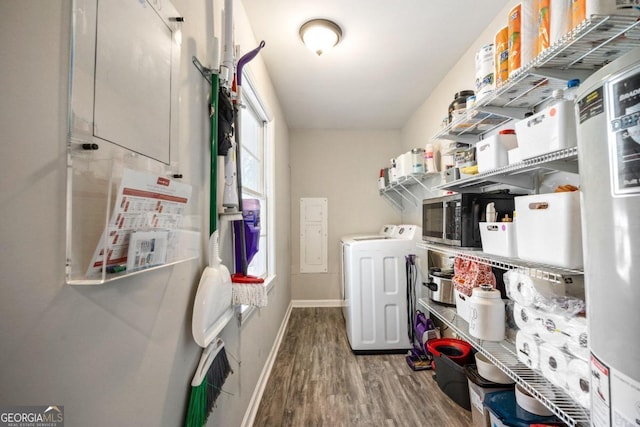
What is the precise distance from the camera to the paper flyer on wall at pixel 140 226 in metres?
0.53

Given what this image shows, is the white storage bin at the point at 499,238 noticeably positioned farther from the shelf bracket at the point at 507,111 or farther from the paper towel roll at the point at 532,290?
the shelf bracket at the point at 507,111

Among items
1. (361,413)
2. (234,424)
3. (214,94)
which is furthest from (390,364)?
(214,94)

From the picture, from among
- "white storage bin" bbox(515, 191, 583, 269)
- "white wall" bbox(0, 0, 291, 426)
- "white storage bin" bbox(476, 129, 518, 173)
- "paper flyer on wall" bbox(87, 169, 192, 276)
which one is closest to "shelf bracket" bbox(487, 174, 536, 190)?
"white storage bin" bbox(476, 129, 518, 173)

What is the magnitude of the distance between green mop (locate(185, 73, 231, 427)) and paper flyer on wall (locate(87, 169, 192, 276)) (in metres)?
0.29

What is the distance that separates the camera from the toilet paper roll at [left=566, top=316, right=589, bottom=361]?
84 cm

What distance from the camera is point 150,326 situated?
2.37 ft

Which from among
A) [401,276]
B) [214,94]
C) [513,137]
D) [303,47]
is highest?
[303,47]

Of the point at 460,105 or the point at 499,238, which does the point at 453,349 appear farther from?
the point at 460,105

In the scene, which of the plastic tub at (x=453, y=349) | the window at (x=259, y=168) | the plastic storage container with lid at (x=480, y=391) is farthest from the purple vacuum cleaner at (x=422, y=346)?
the window at (x=259, y=168)

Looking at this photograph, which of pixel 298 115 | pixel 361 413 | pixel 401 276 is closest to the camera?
pixel 361 413

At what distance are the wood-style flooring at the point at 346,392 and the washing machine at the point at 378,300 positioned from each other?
0.15 m

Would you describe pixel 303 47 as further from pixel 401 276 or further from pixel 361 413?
pixel 361 413

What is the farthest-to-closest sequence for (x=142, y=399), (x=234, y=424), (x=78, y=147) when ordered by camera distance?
(x=234, y=424) < (x=142, y=399) < (x=78, y=147)

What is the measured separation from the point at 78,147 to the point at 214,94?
25.9 inches
